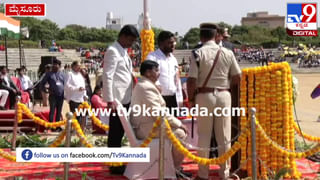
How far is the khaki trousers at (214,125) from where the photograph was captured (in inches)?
208

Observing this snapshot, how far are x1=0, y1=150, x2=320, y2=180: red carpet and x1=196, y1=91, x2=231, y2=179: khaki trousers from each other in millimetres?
472

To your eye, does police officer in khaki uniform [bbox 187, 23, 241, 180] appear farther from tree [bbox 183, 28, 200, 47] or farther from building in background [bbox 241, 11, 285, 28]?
building in background [bbox 241, 11, 285, 28]

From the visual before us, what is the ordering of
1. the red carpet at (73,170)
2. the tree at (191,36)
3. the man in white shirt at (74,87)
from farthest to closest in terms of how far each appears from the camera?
the tree at (191,36) → the man in white shirt at (74,87) → the red carpet at (73,170)

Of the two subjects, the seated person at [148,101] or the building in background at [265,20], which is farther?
the building in background at [265,20]

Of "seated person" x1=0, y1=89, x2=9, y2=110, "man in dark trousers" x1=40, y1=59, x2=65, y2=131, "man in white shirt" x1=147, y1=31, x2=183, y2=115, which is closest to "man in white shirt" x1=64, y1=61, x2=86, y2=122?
"man in dark trousers" x1=40, y1=59, x2=65, y2=131

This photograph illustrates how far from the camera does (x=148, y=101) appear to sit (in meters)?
5.32

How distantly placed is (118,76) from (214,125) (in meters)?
1.27

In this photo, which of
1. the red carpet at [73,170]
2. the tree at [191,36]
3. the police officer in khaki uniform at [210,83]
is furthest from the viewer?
the tree at [191,36]

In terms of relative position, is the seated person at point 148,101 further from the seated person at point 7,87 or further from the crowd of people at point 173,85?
the seated person at point 7,87

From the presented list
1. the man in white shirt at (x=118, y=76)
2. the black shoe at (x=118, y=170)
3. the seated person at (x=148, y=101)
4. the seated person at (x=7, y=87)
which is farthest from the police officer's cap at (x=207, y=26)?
the seated person at (x=7, y=87)

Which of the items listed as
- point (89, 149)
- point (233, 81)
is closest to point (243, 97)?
point (233, 81)

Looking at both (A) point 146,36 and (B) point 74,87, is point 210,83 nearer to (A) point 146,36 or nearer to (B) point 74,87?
(B) point 74,87

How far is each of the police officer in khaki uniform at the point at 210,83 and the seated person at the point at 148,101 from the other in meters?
0.29

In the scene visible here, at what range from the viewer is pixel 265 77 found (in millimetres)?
5430
